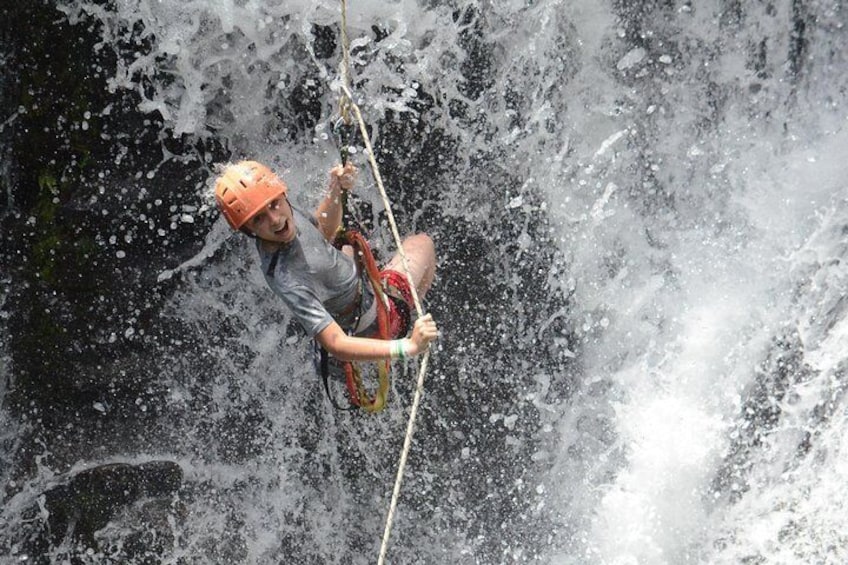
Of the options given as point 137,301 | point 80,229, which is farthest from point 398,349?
point 80,229

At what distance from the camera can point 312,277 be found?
11.1 ft

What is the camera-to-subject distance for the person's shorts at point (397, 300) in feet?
12.8

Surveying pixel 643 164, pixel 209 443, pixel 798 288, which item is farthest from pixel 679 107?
pixel 209 443

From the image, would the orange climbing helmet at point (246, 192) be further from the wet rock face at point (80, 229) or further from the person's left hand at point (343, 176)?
the wet rock face at point (80, 229)

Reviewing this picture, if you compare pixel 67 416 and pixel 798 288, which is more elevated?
pixel 798 288

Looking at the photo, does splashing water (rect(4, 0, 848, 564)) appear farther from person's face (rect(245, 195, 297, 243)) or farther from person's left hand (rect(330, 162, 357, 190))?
person's face (rect(245, 195, 297, 243))

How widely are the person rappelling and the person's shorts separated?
18 millimetres

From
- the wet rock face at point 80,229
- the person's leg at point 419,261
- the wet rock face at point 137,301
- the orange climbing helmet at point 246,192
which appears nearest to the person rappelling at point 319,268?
the orange climbing helmet at point 246,192

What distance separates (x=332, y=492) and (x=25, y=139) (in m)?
2.43

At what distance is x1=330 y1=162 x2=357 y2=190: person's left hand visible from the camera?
11.6 feet

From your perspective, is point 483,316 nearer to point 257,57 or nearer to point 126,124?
point 257,57

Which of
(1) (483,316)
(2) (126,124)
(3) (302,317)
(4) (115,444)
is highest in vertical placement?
(3) (302,317)

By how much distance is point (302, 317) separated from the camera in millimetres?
3314

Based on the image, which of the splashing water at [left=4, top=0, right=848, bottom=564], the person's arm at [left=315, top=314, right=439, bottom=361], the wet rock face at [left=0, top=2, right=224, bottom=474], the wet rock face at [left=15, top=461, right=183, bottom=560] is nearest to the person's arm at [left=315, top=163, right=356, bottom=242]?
the person's arm at [left=315, top=314, right=439, bottom=361]
